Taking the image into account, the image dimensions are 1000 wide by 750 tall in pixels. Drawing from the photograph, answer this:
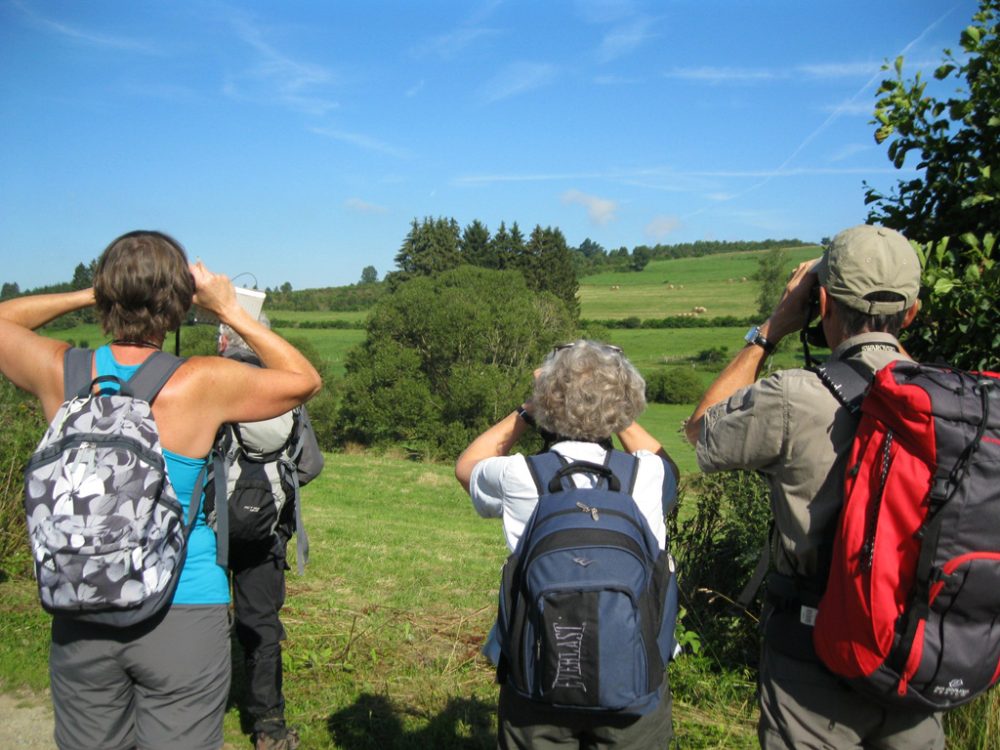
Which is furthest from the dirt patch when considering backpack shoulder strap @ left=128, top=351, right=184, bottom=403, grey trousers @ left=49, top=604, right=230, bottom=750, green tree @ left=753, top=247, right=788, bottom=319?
green tree @ left=753, top=247, right=788, bottom=319

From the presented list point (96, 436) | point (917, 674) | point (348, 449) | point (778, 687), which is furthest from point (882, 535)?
point (348, 449)

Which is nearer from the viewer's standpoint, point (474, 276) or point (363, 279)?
point (474, 276)

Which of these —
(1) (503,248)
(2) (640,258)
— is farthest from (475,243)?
(2) (640,258)

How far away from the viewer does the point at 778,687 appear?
2.28 meters

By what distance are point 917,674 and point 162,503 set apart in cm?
201

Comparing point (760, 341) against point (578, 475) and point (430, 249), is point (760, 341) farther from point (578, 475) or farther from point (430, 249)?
point (430, 249)

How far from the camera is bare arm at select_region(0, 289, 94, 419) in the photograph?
8.04 feet

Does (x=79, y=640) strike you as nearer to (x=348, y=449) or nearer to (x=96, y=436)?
(x=96, y=436)

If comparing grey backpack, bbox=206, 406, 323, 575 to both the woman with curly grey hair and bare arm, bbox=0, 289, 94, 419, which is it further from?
the woman with curly grey hair

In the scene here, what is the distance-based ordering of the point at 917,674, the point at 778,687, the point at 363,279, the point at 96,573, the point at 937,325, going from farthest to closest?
the point at 363,279
the point at 937,325
the point at 778,687
the point at 96,573
the point at 917,674

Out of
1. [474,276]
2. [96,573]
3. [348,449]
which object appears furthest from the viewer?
[474,276]

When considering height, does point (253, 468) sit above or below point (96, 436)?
below

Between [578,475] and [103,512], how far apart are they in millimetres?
1300

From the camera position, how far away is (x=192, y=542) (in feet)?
8.00
